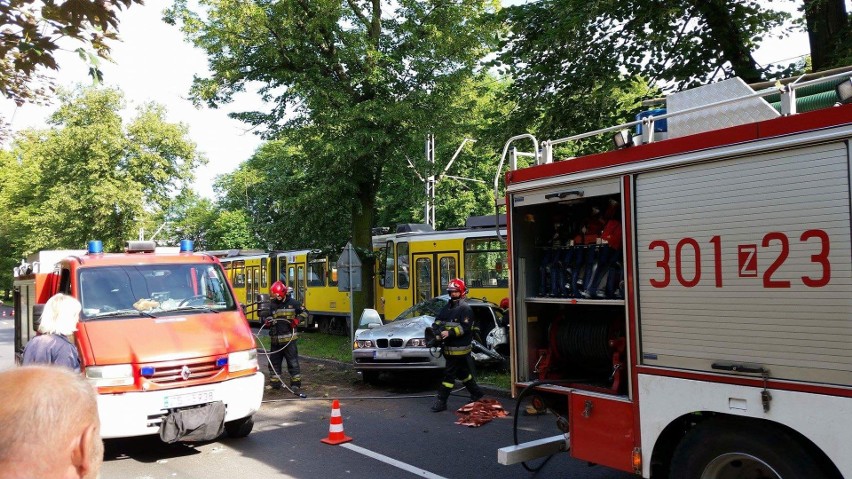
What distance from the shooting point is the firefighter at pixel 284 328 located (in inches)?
428

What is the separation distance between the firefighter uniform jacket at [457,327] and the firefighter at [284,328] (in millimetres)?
2681

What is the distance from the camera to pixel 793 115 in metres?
3.75

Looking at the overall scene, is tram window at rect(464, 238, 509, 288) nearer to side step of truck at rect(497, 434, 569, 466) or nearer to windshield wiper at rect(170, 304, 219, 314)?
windshield wiper at rect(170, 304, 219, 314)

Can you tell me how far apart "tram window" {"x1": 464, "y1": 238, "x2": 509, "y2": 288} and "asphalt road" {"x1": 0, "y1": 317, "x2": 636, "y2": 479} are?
21.4 feet

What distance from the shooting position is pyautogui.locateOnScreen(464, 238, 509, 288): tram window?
16.2 m

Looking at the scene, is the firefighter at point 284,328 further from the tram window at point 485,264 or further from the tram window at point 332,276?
the tram window at point 332,276

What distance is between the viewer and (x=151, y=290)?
7.75 meters

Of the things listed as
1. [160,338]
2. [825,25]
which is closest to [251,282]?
[160,338]

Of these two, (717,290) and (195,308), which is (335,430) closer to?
(195,308)

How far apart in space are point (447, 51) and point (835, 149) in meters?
13.5

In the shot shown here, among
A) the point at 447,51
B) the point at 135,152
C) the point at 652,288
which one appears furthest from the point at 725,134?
the point at 135,152

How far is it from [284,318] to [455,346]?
3.22m

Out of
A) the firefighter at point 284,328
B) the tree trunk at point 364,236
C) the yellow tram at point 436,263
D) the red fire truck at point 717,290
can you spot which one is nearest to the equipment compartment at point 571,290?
the red fire truck at point 717,290

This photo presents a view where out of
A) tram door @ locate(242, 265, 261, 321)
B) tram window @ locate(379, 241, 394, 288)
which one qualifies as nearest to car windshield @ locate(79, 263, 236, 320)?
tram window @ locate(379, 241, 394, 288)
